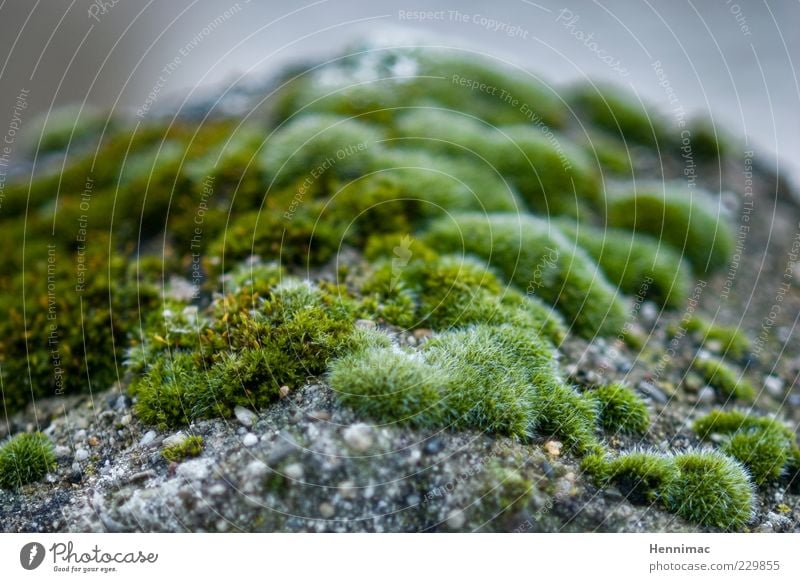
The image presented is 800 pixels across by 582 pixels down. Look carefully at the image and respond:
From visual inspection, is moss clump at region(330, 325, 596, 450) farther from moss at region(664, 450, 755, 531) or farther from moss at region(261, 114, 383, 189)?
moss at region(261, 114, 383, 189)

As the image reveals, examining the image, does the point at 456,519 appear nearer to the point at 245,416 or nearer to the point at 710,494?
the point at 245,416

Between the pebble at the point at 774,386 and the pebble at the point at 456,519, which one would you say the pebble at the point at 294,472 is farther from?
the pebble at the point at 774,386

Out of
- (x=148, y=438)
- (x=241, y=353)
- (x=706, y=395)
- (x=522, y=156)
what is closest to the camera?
(x=148, y=438)

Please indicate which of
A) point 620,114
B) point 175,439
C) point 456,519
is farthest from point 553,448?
point 620,114

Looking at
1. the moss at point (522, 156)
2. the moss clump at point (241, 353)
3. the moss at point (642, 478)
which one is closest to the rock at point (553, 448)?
the moss at point (642, 478)
